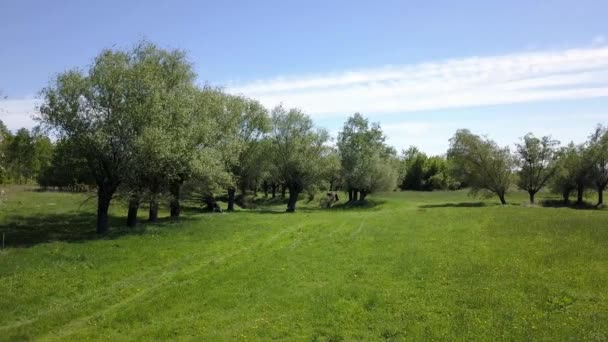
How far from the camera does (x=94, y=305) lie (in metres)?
19.2

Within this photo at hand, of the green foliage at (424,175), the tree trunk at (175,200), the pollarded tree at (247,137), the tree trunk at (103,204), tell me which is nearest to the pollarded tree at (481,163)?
the pollarded tree at (247,137)

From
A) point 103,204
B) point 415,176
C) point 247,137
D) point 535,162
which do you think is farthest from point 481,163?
point 415,176

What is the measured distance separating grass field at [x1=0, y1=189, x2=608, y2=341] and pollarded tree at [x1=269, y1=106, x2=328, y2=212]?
2964 cm

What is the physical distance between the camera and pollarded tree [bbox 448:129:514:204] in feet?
249

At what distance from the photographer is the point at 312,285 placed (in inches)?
795

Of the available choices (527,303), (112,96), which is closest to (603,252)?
(527,303)

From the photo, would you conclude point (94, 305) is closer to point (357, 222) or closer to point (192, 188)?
point (357, 222)

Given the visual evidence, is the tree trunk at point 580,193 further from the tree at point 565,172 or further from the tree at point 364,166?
the tree at point 364,166

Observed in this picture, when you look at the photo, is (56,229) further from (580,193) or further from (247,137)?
(580,193)

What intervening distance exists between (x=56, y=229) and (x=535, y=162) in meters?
72.0

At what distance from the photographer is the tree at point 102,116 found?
111ft

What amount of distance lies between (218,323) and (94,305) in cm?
627

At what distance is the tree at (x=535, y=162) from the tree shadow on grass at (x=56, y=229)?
59.8 m

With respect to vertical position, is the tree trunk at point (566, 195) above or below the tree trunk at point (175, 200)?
above
